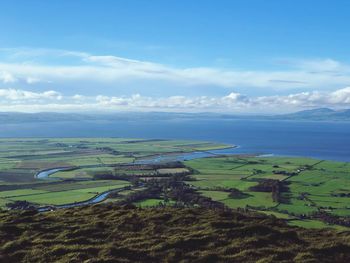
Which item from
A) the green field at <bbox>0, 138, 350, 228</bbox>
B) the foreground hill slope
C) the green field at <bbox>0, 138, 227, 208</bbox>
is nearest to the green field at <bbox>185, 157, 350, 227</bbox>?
the green field at <bbox>0, 138, 350, 228</bbox>

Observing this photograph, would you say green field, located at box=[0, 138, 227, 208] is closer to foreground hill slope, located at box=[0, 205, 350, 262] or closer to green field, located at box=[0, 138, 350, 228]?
green field, located at box=[0, 138, 350, 228]

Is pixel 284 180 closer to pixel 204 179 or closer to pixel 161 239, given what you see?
pixel 204 179

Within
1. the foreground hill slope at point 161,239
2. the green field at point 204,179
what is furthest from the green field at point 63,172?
the foreground hill slope at point 161,239

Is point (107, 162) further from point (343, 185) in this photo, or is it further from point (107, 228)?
point (107, 228)

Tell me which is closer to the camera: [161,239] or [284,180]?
[161,239]

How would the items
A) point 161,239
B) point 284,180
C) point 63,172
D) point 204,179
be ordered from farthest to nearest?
point 63,172
point 204,179
point 284,180
point 161,239

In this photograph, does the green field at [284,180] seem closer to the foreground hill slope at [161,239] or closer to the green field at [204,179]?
the green field at [204,179]

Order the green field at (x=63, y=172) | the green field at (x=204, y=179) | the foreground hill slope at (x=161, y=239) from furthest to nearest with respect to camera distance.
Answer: the green field at (x=63, y=172), the green field at (x=204, y=179), the foreground hill slope at (x=161, y=239)

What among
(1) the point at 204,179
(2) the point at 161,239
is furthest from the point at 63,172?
(2) the point at 161,239

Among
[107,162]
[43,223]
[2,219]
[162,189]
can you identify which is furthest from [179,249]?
[107,162]
